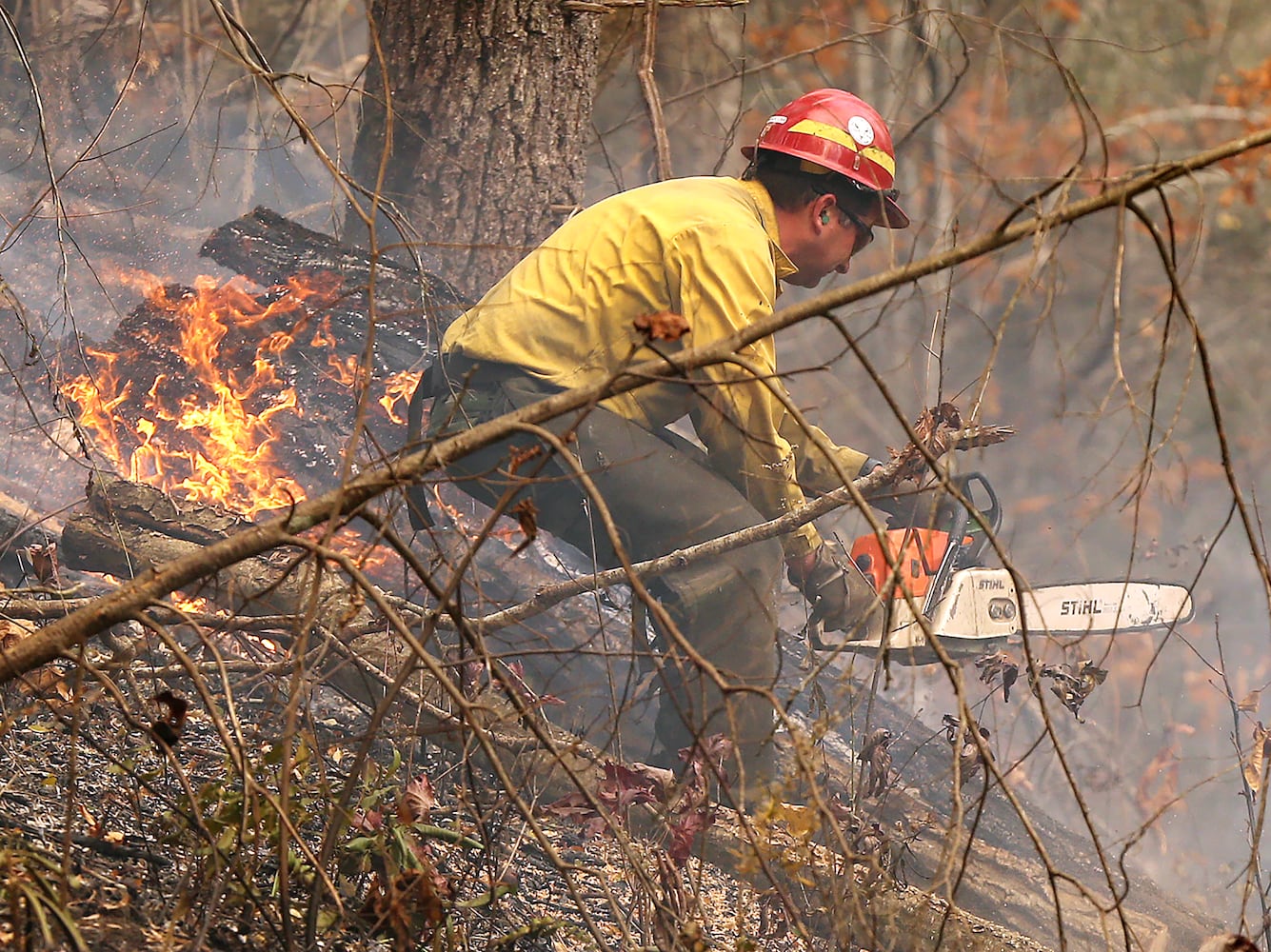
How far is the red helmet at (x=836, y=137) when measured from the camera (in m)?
3.53

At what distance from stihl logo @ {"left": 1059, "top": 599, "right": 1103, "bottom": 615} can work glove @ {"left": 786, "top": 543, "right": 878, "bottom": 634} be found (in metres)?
0.93

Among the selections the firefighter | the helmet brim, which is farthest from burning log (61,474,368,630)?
the helmet brim

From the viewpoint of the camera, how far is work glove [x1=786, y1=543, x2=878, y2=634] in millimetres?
3641

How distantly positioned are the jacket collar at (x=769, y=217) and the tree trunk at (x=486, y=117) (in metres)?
1.35

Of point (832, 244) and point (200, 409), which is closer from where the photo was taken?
point (832, 244)

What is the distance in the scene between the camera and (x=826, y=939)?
2.85 m

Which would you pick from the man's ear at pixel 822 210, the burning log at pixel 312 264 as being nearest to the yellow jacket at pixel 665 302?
the man's ear at pixel 822 210

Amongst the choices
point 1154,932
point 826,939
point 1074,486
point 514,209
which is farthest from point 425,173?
point 1074,486

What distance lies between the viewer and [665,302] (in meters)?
3.37

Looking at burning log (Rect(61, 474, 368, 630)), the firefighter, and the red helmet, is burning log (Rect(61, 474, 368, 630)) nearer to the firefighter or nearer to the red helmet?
the firefighter

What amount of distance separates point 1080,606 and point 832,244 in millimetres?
1621

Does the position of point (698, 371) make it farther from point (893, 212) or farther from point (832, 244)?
point (893, 212)

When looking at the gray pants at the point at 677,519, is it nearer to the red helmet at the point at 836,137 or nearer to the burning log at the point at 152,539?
the burning log at the point at 152,539

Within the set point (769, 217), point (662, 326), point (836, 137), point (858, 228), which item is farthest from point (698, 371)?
point (662, 326)
